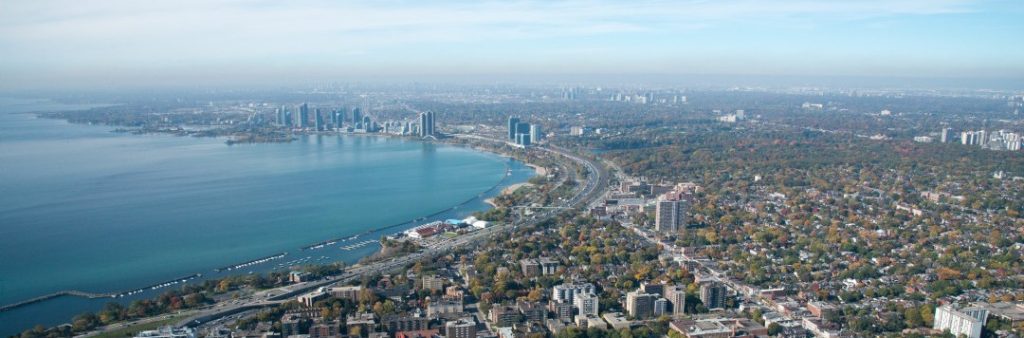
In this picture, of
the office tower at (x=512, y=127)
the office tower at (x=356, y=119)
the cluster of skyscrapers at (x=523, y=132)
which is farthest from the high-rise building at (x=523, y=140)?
the office tower at (x=356, y=119)

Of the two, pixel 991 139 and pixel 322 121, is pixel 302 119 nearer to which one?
pixel 322 121

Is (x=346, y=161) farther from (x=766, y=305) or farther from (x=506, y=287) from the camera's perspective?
(x=766, y=305)

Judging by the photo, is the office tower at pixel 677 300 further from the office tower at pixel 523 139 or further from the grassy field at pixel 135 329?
the office tower at pixel 523 139

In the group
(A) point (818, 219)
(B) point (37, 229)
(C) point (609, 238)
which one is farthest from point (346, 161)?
(A) point (818, 219)

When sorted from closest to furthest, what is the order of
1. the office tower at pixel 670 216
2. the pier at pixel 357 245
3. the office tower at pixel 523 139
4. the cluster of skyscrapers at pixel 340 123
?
1. the pier at pixel 357 245
2. the office tower at pixel 670 216
3. the office tower at pixel 523 139
4. the cluster of skyscrapers at pixel 340 123

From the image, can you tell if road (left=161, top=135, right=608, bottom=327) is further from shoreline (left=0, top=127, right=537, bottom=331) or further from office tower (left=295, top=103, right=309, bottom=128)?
office tower (left=295, top=103, right=309, bottom=128)

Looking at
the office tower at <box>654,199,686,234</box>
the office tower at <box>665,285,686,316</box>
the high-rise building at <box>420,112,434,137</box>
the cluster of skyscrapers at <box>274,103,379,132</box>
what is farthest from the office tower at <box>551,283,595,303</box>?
the cluster of skyscrapers at <box>274,103,379,132</box>

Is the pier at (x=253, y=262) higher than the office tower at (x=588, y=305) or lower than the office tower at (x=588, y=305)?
lower
